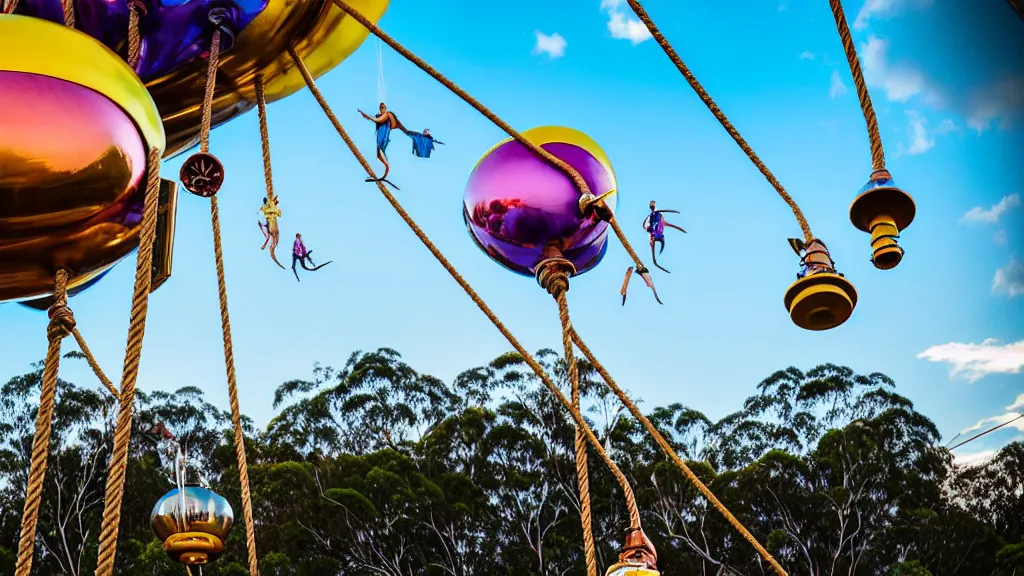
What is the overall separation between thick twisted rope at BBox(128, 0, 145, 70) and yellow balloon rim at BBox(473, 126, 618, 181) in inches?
17.1

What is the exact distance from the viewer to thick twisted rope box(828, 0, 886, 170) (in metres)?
0.93

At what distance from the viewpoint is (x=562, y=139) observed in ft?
4.41

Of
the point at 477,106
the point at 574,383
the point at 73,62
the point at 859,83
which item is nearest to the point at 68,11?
the point at 73,62

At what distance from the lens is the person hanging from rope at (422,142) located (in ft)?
5.45

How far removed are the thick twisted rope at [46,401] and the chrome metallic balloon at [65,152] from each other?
22mm

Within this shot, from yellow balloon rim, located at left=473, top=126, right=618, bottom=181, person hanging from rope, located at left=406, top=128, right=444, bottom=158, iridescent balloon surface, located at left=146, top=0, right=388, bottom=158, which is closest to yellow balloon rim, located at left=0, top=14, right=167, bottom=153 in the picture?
iridescent balloon surface, located at left=146, top=0, right=388, bottom=158

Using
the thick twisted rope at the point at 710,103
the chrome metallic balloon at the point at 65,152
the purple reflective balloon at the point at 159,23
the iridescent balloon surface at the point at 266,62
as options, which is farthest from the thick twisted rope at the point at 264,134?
the thick twisted rope at the point at 710,103

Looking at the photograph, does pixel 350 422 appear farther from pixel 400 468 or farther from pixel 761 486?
pixel 761 486

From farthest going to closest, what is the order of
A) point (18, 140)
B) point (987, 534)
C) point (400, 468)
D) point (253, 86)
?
point (400, 468)
point (987, 534)
point (253, 86)
point (18, 140)

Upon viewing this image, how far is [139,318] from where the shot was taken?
2.90ft

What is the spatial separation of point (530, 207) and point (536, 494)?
1402cm

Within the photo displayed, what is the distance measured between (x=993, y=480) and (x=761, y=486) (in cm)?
312

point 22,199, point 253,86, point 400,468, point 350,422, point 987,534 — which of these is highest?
point 350,422

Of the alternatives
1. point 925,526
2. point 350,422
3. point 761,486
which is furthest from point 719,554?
point 350,422
